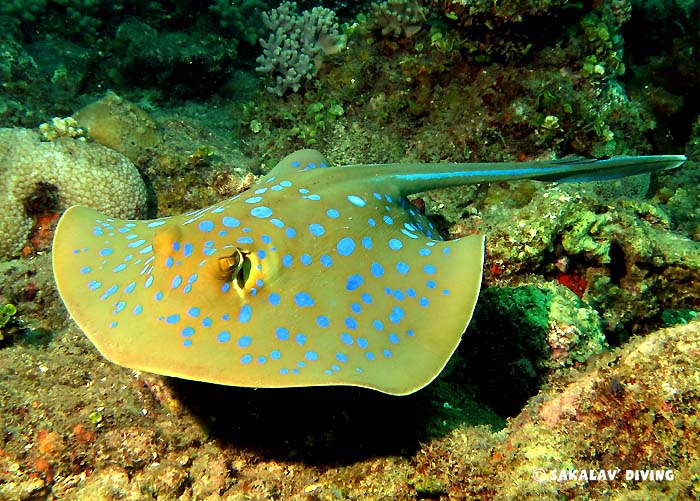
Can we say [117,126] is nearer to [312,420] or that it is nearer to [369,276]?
[369,276]

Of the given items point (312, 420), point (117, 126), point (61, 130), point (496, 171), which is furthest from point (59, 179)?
point (496, 171)

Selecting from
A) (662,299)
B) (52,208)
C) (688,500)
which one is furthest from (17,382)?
(662,299)

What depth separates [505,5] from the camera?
728cm

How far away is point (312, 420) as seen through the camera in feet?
12.0

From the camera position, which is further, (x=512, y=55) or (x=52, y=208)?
(x=512, y=55)

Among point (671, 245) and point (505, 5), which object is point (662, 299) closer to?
point (671, 245)

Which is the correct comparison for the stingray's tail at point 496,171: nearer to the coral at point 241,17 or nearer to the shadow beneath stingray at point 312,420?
the shadow beneath stingray at point 312,420

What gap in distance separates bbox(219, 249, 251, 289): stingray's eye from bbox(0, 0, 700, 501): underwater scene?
2 cm

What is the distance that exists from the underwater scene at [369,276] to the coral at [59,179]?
0.12ft

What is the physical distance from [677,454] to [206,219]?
347 cm

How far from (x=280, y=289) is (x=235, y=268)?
1.16 ft

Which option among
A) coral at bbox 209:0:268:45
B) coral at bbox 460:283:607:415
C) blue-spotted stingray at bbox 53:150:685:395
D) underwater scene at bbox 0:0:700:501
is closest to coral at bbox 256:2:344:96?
underwater scene at bbox 0:0:700:501

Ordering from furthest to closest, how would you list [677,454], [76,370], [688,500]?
[76,370] < [677,454] < [688,500]

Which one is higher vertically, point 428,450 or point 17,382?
point 428,450
